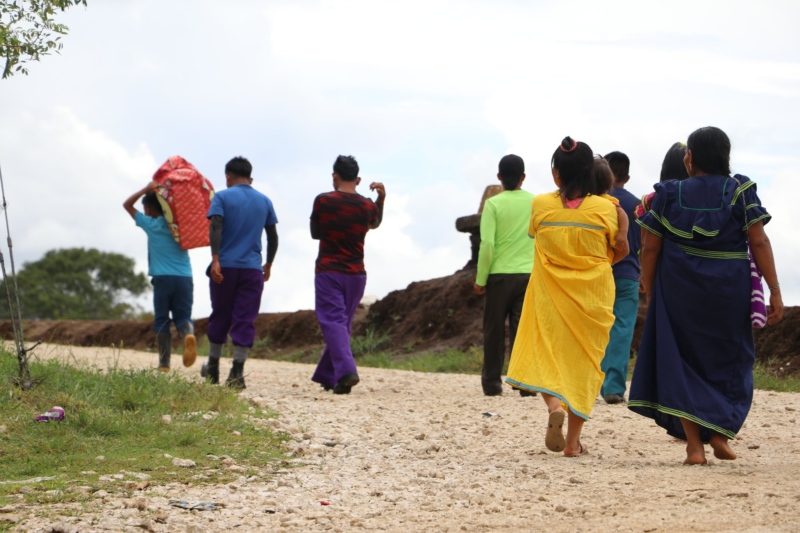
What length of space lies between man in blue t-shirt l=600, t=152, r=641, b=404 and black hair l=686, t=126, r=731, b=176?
3.01 meters

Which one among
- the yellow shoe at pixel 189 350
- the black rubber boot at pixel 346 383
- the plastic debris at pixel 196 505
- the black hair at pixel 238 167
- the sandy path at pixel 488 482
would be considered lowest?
the plastic debris at pixel 196 505

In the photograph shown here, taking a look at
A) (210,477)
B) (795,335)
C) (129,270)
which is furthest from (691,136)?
(129,270)

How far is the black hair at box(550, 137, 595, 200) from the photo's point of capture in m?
6.96

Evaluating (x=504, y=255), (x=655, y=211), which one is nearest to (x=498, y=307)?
(x=504, y=255)

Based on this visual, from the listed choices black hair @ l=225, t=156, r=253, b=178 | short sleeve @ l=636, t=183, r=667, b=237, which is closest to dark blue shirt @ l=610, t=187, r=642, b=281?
short sleeve @ l=636, t=183, r=667, b=237

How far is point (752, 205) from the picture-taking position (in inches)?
244

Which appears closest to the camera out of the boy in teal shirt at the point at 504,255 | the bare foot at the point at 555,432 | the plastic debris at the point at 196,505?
the plastic debris at the point at 196,505

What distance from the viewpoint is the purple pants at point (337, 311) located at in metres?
10.2

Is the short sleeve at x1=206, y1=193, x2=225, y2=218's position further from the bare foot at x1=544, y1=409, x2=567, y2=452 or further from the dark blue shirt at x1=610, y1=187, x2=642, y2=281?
the bare foot at x1=544, y1=409, x2=567, y2=452

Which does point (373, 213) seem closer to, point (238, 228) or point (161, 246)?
point (238, 228)

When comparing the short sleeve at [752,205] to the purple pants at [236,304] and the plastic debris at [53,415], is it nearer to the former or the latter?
the plastic debris at [53,415]

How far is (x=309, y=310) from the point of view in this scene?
73.2 ft

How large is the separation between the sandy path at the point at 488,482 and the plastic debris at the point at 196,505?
0.22ft

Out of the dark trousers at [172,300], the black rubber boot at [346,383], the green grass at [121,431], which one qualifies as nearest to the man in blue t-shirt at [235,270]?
the black rubber boot at [346,383]
